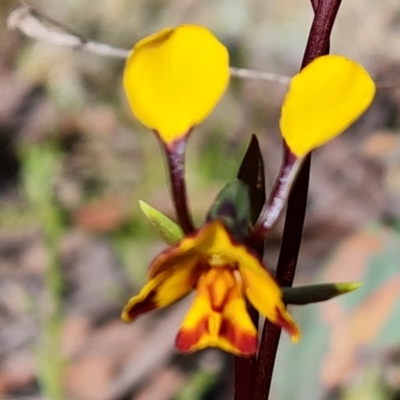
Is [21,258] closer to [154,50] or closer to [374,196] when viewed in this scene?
[374,196]

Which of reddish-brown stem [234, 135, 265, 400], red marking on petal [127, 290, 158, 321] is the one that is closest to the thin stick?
reddish-brown stem [234, 135, 265, 400]

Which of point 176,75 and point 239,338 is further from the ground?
point 176,75

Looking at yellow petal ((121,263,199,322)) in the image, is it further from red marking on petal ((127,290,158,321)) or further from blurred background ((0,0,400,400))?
blurred background ((0,0,400,400))

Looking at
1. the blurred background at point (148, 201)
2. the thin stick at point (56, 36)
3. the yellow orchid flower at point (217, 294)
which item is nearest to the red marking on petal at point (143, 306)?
the yellow orchid flower at point (217, 294)

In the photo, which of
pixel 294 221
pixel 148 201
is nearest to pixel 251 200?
pixel 294 221

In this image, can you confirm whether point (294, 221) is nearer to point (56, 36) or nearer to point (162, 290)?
point (162, 290)

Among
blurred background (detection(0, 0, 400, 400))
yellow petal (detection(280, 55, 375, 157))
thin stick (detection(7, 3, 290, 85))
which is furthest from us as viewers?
blurred background (detection(0, 0, 400, 400))
